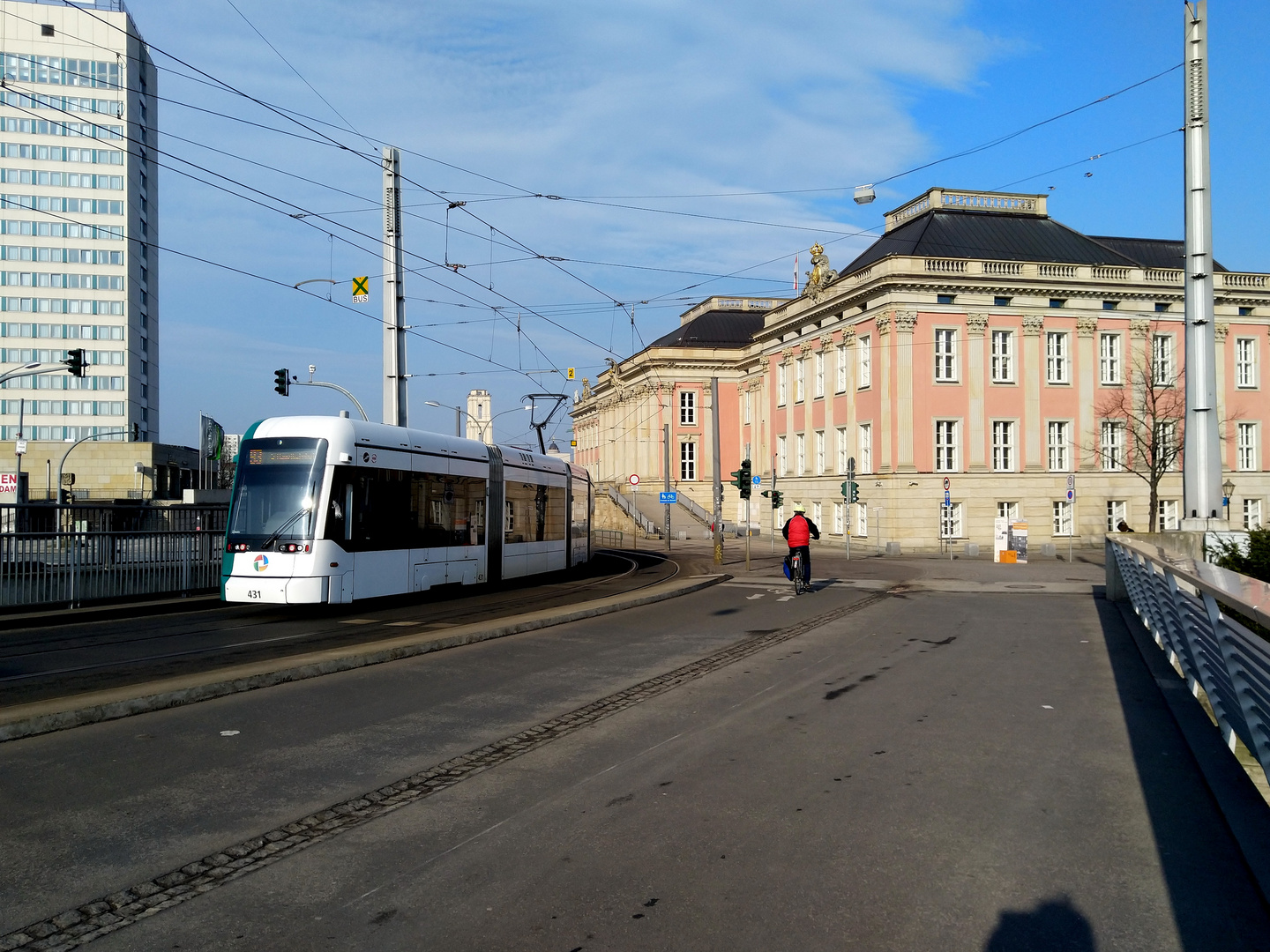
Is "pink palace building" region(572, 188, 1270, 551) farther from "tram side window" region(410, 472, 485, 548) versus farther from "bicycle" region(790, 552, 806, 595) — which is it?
"tram side window" region(410, 472, 485, 548)

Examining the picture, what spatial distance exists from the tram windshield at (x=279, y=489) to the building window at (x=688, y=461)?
64021 millimetres

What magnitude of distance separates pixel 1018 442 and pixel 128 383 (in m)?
75.2

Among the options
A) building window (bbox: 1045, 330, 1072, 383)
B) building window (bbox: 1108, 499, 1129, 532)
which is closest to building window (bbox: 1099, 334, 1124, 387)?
building window (bbox: 1045, 330, 1072, 383)

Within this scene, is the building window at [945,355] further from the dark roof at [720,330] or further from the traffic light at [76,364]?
the traffic light at [76,364]

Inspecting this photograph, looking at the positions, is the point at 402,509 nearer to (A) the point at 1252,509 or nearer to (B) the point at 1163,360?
(B) the point at 1163,360

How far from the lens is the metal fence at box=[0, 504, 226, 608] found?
1766cm

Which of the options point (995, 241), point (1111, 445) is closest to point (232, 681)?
point (995, 241)

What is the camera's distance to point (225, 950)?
430 centimetres

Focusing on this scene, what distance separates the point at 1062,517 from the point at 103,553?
141ft

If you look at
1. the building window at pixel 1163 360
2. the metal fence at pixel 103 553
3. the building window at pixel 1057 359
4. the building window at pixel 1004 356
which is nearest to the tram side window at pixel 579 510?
the metal fence at pixel 103 553

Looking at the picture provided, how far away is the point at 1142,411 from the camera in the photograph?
163ft

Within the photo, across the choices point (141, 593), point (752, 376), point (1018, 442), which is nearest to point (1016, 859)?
point (141, 593)

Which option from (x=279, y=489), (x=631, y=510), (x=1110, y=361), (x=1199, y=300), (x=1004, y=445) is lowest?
(x=631, y=510)

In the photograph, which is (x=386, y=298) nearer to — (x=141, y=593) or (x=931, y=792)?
(x=141, y=593)
